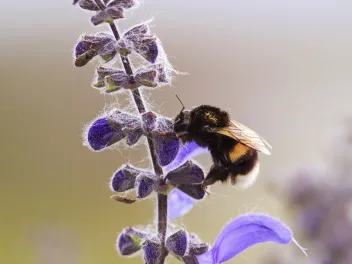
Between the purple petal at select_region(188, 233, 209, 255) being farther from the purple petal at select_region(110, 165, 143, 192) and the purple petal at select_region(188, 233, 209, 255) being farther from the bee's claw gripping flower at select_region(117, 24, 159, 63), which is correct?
the bee's claw gripping flower at select_region(117, 24, 159, 63)

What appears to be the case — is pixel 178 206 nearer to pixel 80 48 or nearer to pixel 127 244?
pixel 127 244

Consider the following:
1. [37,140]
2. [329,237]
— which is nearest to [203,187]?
[329,237]

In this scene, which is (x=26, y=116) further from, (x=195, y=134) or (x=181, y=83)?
(x=195, y=134)

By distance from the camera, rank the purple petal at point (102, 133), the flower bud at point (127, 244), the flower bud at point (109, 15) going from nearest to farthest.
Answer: the flower bud at point (109, 15) < the purple petal at point (102, 133) < the flower bud at point (127, 244)

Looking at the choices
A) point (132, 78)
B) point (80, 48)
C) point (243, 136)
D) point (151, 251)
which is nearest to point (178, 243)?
point (151, 251)

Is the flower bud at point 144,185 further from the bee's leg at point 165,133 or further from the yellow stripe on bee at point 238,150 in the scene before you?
the yellow stripe on bee at point 238,150

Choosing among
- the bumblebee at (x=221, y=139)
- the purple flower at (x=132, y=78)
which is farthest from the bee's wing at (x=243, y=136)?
the purple flower at (x=132, y=78)

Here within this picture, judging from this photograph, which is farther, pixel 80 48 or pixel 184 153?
pixel 184 153
